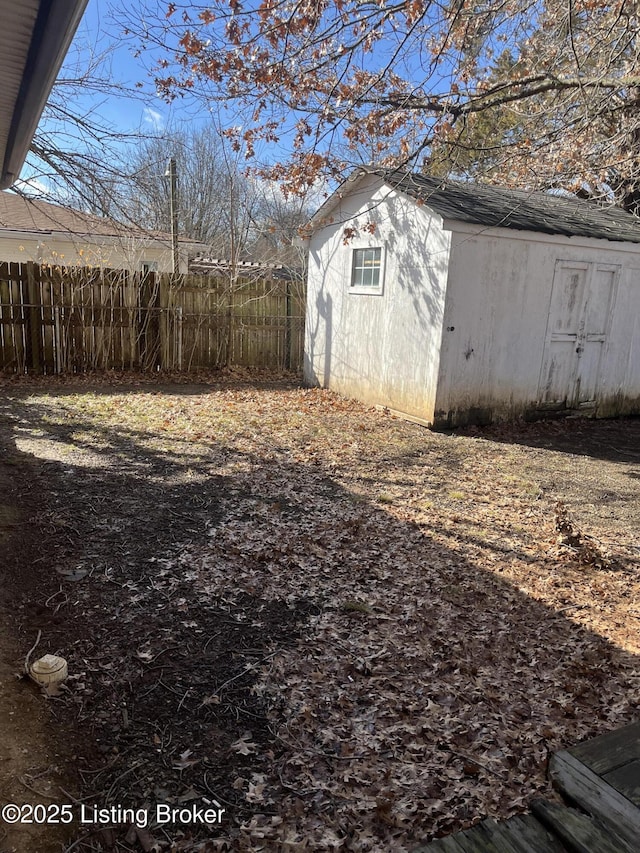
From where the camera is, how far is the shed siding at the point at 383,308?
880cm

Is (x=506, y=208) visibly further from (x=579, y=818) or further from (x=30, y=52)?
(x=579, y=818)

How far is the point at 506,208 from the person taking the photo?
9273mm

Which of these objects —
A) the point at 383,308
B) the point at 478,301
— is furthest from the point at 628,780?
the point at 383,308

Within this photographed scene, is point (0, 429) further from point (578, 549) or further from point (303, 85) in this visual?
point (578, 549)

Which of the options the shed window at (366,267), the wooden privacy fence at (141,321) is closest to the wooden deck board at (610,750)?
the shed window at (366,267)

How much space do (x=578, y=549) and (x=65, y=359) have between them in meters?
10.1

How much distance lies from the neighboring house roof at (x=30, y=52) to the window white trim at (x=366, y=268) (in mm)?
7353

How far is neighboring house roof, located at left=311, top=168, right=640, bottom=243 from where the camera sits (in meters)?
8.53

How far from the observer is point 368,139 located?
24.0 ft

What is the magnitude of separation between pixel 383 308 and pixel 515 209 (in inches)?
102

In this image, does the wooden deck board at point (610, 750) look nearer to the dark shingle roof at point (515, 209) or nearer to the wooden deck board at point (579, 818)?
the wooden deck board at point (579, 818)

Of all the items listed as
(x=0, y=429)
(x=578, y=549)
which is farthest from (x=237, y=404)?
(x=578, y=549)

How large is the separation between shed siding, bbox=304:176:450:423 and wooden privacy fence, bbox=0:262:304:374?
62.4 inches

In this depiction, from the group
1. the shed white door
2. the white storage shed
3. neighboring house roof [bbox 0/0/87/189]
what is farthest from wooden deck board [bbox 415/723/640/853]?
the shed white door
